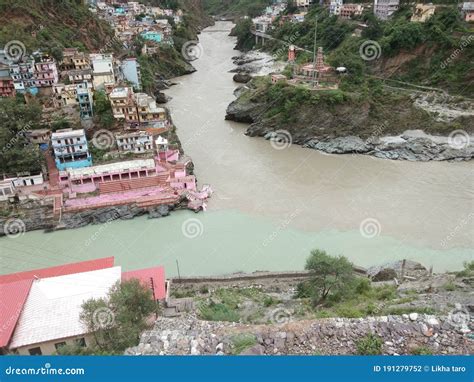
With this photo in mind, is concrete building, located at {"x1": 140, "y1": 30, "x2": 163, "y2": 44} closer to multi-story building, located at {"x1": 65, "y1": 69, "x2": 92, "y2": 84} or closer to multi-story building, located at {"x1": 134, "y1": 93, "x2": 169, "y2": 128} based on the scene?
multi-story building, located at {"x1": 65, "y1": 69, "x2": 92, "y2": 84}

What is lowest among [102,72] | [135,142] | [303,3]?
[135,142]

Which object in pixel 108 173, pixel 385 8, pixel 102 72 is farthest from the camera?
pixel 385 8

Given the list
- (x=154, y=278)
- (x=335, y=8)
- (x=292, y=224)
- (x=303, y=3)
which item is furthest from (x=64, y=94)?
(x=303, y=3)

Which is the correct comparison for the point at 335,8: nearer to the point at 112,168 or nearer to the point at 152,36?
the point at 152,36

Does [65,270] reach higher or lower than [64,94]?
lower

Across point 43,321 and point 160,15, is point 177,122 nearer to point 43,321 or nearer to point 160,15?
point 43,321

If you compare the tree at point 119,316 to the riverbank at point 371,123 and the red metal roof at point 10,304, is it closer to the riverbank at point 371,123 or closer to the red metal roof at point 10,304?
the red metal roof at point 10,304
